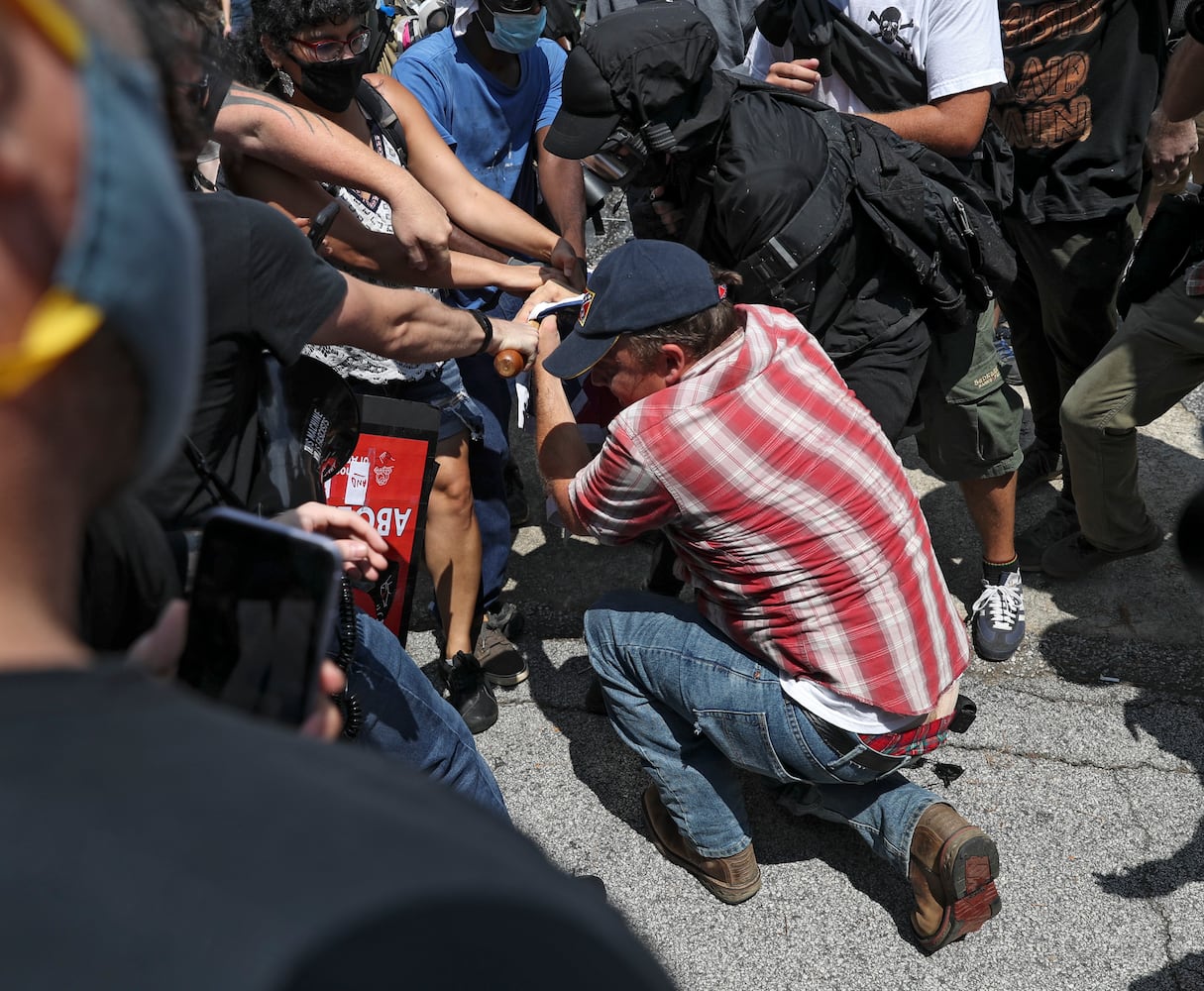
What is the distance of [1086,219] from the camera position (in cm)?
321

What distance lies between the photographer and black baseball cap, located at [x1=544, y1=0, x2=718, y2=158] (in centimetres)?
246

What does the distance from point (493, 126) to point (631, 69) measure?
96 cm

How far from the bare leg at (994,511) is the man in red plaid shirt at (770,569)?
0.86 meters

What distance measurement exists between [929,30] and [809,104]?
1.89 ft

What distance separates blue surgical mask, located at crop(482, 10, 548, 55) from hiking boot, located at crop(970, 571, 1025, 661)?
2.13m

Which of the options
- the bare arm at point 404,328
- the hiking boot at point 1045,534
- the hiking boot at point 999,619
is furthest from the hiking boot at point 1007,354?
the bare arm at point 404,328

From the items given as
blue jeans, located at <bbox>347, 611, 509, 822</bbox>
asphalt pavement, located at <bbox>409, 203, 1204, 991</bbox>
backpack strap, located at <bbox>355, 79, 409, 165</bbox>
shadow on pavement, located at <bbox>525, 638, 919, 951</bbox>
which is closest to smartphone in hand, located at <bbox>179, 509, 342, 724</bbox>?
blue jeans, located at <bbox>347, 611, 509, 822</bbox>

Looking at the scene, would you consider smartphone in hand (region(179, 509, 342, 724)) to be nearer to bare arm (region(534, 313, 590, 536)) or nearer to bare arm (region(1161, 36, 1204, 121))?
bare arm (region(534, 313, 590, 536))

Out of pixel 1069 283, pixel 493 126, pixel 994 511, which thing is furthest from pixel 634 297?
pixel 1069 283

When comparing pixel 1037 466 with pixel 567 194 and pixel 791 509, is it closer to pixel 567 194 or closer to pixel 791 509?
pixel 567 194

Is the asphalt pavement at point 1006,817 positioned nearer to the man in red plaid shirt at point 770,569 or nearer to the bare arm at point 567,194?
the man in red plaid shirt at point 770,569

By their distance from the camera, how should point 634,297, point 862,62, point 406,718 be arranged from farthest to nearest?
1. point 862,62
2. point 634,297
3. point 406,718

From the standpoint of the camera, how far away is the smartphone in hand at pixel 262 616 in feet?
2.57

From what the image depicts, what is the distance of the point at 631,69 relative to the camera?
2488mm
